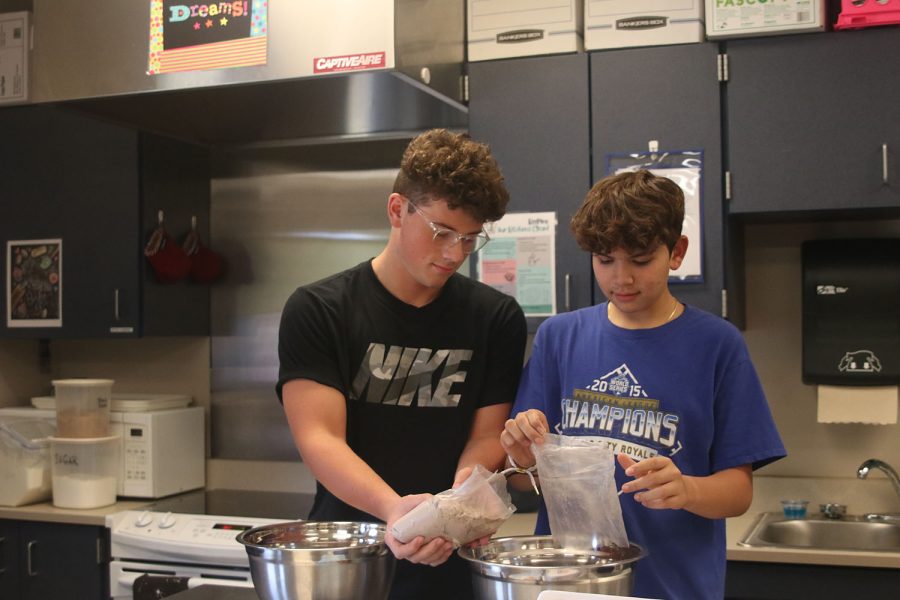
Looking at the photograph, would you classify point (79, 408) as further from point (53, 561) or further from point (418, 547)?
point (418, 547)

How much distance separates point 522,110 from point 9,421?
211cm

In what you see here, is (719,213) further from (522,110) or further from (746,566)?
(746,566)

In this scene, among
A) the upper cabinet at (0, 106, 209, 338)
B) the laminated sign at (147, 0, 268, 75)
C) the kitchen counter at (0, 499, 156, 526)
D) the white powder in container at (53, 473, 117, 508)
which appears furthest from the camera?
the upper cabinet at (0, 106, 209, 338)

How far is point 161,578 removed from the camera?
9.80ft

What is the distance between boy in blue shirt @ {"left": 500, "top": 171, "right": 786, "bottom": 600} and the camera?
1.56 meters

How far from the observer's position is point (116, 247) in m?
3.49

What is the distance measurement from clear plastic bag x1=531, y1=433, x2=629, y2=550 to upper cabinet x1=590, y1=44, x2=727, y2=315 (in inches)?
57.2

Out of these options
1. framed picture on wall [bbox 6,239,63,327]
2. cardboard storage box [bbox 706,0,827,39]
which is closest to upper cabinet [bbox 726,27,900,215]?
cardboard storage box [bbox 706,0,827,39]

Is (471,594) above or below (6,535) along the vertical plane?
above

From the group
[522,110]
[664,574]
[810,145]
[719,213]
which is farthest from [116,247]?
[664,574]

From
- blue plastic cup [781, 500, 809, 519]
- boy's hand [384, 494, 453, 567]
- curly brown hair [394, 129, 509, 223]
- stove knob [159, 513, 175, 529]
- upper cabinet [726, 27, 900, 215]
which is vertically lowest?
stove knob [159, 513, 175, 529]

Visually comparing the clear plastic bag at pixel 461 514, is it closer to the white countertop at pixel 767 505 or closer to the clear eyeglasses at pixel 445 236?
the clear eyeglasses at pixel 445 236

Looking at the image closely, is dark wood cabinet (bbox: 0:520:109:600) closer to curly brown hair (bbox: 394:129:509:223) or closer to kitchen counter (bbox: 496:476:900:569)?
kitchen counter (bbox: 496:476:900:569)

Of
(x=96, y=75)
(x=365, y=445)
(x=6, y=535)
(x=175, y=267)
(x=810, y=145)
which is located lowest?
(x=6, y=535)
